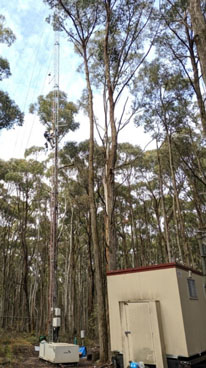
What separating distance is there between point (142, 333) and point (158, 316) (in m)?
0.46

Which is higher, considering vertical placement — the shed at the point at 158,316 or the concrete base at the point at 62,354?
the shed at the point at 158,316

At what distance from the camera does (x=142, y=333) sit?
17.2ft

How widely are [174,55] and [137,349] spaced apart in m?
11.3

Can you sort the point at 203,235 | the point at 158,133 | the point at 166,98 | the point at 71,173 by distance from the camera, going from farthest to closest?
the point at 71,173
the point at 158,133
the point at 166,98
the point at 203,235

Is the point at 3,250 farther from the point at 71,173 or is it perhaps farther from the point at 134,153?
the point at 134,153

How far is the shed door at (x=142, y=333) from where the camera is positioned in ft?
16.5

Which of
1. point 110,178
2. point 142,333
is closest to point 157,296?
point 142,333

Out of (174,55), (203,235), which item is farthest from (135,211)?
(203,235)

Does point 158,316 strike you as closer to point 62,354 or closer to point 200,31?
point 62,354

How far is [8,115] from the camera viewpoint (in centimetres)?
1202

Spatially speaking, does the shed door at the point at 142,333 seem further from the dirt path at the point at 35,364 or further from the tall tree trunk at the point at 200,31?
the tall tree trunk at the point at 200,31

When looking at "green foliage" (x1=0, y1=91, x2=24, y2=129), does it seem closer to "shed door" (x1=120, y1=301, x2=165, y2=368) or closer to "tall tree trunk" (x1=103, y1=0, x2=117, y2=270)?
"tall tree trunk" (x1=103, y1=0, x2=117, y2=270)

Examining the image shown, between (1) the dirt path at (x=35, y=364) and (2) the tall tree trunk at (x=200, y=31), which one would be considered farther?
(1) the dirt path at (x=35, y=364)

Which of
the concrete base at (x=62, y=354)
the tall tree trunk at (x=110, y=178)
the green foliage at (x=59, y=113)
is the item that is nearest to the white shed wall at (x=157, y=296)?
the tall tree trunk at (x=110, y=178)
